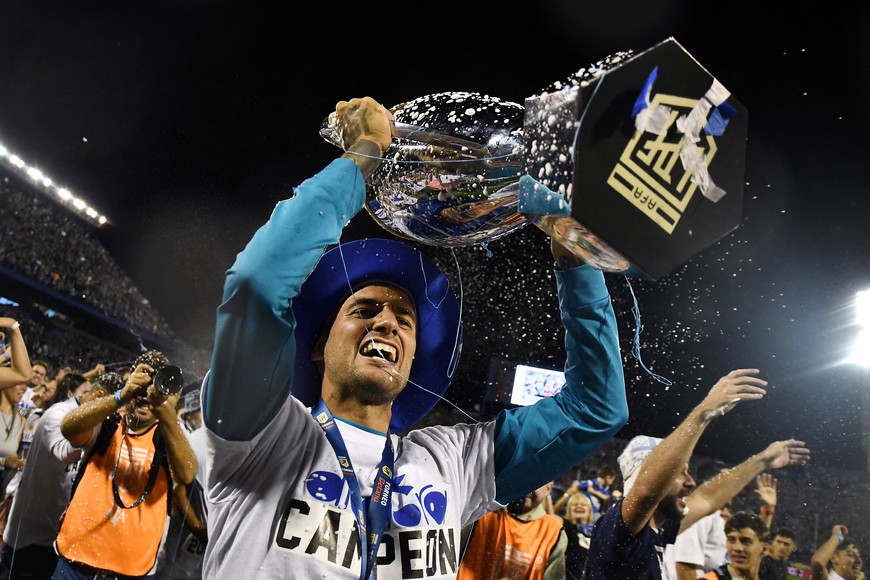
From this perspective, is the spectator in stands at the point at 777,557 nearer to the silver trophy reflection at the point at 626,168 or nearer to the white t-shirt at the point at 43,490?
the silver trophy reflection at the point at 626,168

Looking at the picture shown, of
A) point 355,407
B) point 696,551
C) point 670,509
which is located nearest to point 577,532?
point 696,551

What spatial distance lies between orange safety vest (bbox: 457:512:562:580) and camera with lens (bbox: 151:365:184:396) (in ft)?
6.73

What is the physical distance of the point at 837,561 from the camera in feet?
19.8

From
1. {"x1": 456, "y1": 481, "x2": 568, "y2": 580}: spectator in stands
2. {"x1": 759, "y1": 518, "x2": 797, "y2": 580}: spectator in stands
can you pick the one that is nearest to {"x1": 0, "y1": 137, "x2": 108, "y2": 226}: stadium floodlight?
{"x1": 456, "y1": 481, "x2": 568, "y2": 580}: spectator in stands

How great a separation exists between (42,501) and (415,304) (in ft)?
12.4

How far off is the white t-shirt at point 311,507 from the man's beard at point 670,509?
274cm

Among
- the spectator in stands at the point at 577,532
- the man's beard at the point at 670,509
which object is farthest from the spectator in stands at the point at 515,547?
the man's beard at the point at 670,509

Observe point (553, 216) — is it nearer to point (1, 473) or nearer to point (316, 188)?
point (316, 188)

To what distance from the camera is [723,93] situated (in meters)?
1.17

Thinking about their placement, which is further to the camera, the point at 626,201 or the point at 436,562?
the point at 436,562

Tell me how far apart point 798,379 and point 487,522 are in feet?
45.9

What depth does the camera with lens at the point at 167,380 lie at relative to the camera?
3771mm

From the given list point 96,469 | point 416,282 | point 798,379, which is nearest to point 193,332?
point 798,379

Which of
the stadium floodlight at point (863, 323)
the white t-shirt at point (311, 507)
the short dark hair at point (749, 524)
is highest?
the stadium floodlight at point (863, 323)
